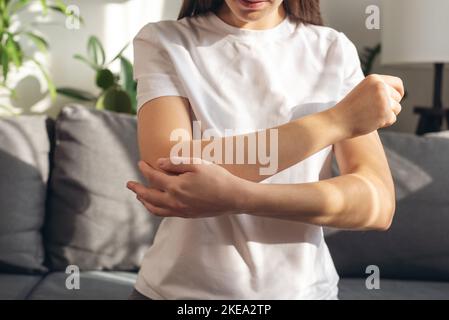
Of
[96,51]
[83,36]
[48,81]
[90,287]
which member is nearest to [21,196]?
[90,287]

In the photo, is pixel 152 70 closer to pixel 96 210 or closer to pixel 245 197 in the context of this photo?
pixel 245 197

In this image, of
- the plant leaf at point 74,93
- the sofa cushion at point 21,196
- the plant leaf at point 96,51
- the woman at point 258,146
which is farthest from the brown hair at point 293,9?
the plant leaf at point 74,93

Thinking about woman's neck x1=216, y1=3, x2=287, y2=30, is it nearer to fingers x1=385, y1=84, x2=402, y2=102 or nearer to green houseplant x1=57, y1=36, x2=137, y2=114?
fingers x1=385, y1=84, x2=402, y2=102

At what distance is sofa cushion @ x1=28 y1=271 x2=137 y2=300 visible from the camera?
1.52 meters

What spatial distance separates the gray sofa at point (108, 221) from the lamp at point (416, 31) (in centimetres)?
46

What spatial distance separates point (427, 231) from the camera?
1.67 m

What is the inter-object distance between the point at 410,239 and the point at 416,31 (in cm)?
76

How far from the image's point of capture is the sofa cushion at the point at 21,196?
167cm

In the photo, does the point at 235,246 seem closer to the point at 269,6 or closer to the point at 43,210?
the point at 269,6

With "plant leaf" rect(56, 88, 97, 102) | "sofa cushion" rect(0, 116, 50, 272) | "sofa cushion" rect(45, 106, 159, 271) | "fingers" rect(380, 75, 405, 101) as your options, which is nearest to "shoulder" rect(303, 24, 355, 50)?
"fingers" rect(380, 75, 405, 101)

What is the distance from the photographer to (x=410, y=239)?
1669 mm

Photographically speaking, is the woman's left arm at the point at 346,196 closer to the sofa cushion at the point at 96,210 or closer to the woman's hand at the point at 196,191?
the woman's hand at the point at 196,191

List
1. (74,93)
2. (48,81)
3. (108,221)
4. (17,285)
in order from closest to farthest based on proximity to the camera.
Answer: (17,285) < (108,221) < (48,81) < (74,93)

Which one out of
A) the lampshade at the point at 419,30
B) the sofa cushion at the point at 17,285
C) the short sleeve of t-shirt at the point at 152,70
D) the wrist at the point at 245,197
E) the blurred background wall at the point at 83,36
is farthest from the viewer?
the blurred background wall at the point at 83,36
